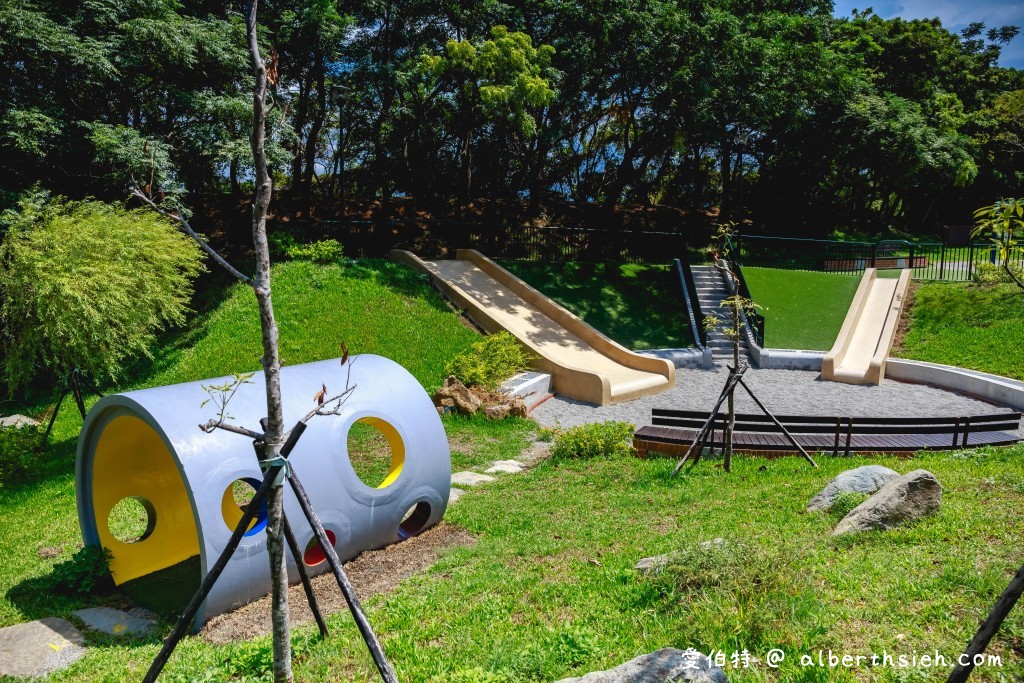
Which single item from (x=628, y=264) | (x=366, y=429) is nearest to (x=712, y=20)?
(x=628, y=264)

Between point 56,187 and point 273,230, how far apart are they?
6534 mm

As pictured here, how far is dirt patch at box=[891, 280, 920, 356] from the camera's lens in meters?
20.4

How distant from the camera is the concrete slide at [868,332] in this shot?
63.5ft

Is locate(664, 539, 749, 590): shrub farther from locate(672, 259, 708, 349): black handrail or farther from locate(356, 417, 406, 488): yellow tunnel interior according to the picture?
locate(672, 259, 708, 349): black handrail

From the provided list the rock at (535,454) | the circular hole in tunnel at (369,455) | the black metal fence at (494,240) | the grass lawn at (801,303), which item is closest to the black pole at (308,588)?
the circular hole in tunnel at (369,455)

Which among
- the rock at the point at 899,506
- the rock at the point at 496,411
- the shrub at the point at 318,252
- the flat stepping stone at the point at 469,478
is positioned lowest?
the flat stepping stone at the point at 469,478

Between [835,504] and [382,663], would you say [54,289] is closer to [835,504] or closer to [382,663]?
[382,663]

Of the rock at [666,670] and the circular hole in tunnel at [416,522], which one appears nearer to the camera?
the rock at [666,670]

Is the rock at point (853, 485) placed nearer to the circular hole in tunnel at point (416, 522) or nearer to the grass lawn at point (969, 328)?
the circular hole in tunnel at point (416, 522)

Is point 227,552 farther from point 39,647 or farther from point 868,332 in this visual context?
point 868,332

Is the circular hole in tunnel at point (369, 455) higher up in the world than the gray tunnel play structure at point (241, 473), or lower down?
lower down

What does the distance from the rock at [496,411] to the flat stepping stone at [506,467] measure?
253 centimetres

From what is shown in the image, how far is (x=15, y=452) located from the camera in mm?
12711

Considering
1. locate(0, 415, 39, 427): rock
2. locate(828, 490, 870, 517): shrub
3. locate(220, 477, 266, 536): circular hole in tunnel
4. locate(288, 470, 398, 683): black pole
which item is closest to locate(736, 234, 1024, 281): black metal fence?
locate(828, 490, 870, 517): shrub
